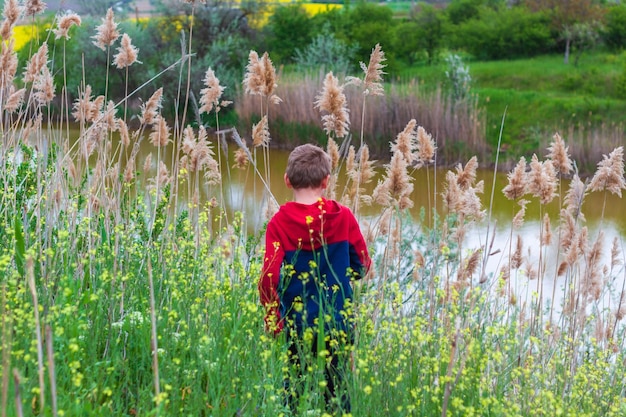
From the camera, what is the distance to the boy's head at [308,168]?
358 centimetres

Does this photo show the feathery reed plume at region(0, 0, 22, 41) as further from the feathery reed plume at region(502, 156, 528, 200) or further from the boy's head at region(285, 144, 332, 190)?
the feathery reed plume at region(502, 156, 528, 200)

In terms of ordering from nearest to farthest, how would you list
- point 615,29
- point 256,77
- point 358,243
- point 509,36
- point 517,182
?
point 358,243
point 256,77
point 517,182
point 615,29
point 509,36

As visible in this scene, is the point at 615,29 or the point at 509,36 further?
the point at 509,36

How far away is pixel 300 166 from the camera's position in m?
3.58

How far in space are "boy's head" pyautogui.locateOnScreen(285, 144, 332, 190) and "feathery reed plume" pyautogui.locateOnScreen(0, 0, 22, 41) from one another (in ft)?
7.48

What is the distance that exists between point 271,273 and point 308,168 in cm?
47

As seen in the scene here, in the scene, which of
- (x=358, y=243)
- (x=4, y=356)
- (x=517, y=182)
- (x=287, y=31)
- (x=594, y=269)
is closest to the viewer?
(x=4, y=356)

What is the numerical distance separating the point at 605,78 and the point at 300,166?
19.8 metres

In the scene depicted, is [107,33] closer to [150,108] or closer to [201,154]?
[150,108]

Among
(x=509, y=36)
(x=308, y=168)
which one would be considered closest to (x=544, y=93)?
(x=509, y=36)

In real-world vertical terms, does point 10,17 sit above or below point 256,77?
above

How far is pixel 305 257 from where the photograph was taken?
3631 millimetres

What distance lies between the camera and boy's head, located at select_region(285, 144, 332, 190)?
3576mm

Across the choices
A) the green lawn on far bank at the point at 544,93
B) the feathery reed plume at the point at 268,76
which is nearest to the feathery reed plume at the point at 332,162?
the feathery reed plume at the point at 268,76
